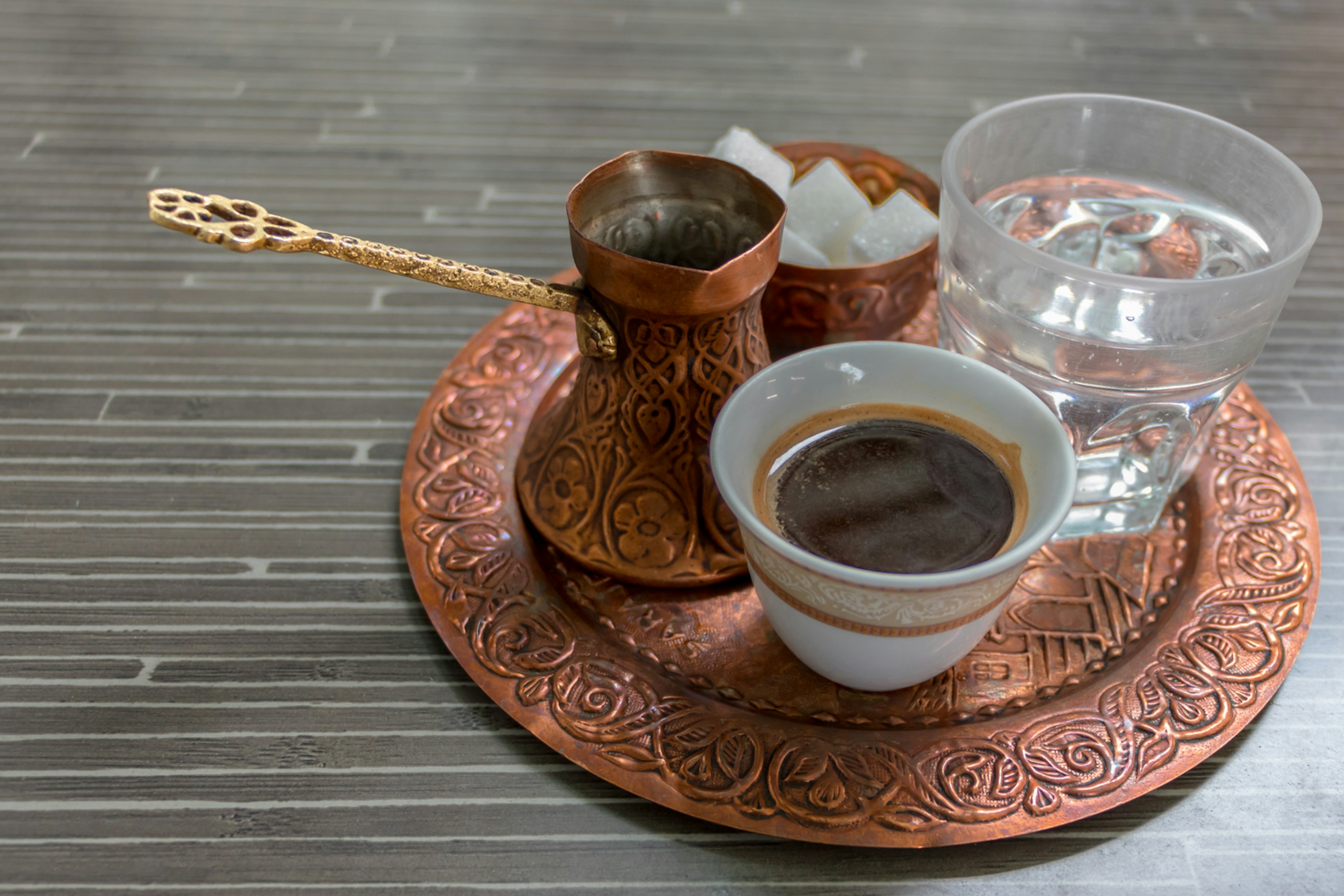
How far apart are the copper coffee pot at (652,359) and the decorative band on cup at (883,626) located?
0.38 ft

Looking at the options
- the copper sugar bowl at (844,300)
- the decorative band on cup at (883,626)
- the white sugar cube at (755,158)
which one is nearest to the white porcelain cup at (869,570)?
the decorative band on cup at (883,626)

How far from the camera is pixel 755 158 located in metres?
0.86

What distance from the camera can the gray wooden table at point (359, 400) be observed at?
1.96 feet

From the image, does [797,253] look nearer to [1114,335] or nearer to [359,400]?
[1114,335]

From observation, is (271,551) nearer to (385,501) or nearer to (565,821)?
(385,501)

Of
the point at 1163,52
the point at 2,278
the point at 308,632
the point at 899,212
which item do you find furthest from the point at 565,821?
the point at 1163,52

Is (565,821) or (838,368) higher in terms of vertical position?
(838,368)

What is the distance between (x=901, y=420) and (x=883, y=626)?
18cm

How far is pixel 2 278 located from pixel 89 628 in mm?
511

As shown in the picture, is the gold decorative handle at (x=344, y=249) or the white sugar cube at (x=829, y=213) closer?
the gold decorative handle at (x=344, y=249)

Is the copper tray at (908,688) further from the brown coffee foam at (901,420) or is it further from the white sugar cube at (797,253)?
the white sugar cube at (797,253)

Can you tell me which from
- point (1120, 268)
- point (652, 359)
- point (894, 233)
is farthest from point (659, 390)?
point (1120, 268)

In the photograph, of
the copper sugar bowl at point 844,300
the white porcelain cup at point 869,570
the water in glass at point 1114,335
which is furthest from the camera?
the copper sugar bowl at point 844,300

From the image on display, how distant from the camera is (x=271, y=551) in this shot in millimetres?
781
